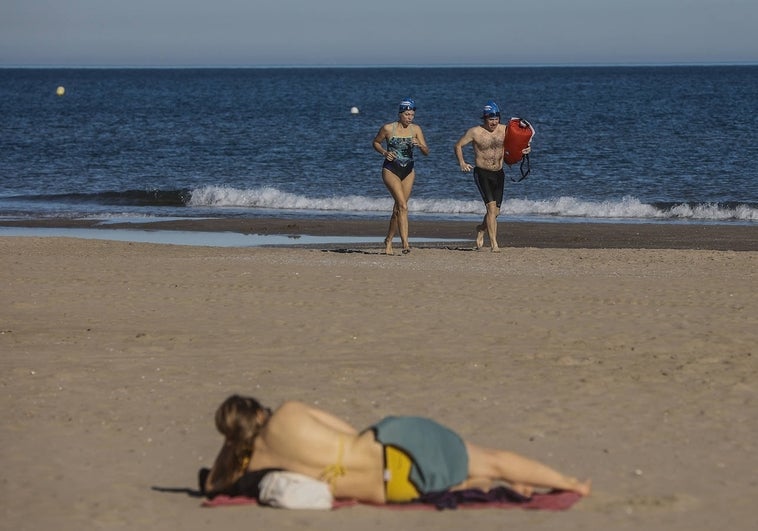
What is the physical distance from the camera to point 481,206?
2344 centimetres

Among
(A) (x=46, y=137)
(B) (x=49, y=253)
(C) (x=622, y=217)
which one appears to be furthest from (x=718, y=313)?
(A) (x=46, y=137)

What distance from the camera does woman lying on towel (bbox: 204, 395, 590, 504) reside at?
17.5 feet

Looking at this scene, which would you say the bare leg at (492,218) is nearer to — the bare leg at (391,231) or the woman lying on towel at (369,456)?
the bare leg at (391,231)

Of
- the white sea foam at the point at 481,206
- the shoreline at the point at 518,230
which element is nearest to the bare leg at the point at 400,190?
the shoreline at the point at 518,230

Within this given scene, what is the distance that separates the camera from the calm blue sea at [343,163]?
2389 cm

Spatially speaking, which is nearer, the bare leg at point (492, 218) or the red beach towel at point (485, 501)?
the red beach towel at point (485, 501)

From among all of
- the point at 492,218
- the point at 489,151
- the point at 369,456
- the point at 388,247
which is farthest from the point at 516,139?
the point at 369,456

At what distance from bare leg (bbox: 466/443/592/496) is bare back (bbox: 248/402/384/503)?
0.43 m

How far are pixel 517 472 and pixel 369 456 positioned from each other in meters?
0.64

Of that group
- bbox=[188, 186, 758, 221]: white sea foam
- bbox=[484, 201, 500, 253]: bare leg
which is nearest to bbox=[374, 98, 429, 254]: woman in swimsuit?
→ bbox=[484, 201, 500, 253]: bare leg

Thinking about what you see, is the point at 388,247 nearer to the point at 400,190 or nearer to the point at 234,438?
the point at 400,190

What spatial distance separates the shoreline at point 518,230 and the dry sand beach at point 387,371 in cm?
385

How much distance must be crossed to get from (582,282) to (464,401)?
482cm

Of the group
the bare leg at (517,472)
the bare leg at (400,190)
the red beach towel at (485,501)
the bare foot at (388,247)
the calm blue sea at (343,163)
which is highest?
the bare leg at (400,190)
